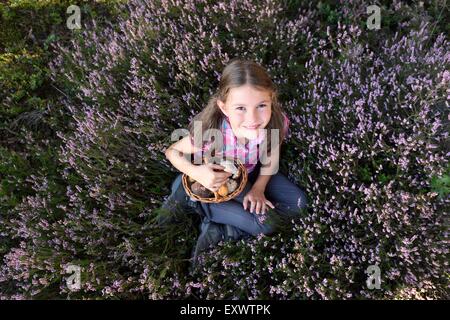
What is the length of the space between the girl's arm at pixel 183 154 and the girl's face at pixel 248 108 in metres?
0.31

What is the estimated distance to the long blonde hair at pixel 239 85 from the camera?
227cm

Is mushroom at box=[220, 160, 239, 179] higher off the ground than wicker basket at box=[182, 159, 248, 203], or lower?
higher

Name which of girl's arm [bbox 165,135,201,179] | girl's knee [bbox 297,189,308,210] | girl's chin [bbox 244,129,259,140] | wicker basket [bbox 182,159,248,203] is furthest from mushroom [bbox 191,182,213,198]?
girl's knee [bbox 297,189,308,210]

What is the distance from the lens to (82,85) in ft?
10.8

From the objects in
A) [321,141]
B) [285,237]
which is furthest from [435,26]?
[285,237]

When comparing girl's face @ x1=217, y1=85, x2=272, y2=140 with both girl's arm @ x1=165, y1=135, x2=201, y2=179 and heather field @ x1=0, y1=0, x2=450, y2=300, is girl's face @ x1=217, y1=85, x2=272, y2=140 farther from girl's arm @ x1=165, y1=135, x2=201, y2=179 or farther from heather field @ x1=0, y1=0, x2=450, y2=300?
heather field @ x1=0, y1=0, x2=450, y2=300

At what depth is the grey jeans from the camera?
108 inches

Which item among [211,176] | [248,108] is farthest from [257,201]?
[248,108]

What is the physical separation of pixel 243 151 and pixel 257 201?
0.35 meters

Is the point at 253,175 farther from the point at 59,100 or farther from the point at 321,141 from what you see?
the point at 59,100

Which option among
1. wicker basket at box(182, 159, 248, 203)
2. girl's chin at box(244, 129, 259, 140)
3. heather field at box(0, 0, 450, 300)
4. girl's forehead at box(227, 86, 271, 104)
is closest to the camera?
girl's forehead at box(227, 86, 271, 104)

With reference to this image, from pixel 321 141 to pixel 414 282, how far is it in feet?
3.32

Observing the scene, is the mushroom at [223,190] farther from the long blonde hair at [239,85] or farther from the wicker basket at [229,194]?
the long blonde hair at [239,85]
